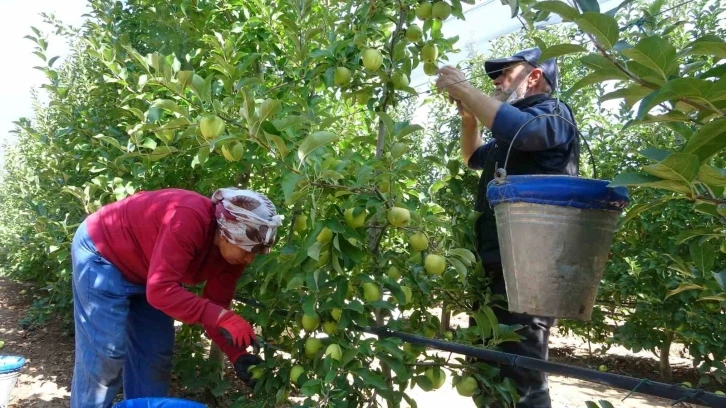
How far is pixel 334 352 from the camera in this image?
5.68 feet

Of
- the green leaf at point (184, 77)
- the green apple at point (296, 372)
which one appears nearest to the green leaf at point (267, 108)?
the green leaf at point (184, 77)

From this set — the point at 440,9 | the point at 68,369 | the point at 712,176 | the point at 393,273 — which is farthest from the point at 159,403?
the point at 68,369

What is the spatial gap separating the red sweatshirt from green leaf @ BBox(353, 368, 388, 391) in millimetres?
562

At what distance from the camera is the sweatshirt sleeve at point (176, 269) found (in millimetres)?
1948

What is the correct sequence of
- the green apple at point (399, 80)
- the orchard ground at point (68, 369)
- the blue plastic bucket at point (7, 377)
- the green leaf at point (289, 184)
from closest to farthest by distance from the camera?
the green leaf at point (289, 184), the green apple at point (399, 80), the blue plastic bucket at point (7, 377), the orchard ground at point (68, 369)

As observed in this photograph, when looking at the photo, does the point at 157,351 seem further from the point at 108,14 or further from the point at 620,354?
the point at 620,354

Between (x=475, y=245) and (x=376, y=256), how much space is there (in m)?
0.35

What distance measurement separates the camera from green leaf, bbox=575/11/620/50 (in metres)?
0.85

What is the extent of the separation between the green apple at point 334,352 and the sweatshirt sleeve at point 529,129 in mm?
785

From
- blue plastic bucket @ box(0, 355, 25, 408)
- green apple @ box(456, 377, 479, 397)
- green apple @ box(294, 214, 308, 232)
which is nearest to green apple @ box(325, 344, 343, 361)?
green apple @ box(456, 377, 479, 397)

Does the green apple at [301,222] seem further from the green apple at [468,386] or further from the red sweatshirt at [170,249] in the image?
the green apple at [468,386]

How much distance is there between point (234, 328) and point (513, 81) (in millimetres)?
1281

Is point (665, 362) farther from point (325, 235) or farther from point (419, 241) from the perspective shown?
point (325, 235)

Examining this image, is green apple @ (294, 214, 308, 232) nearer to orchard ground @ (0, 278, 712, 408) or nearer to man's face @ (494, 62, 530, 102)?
man's face @ (494, 62, 530, 102)
